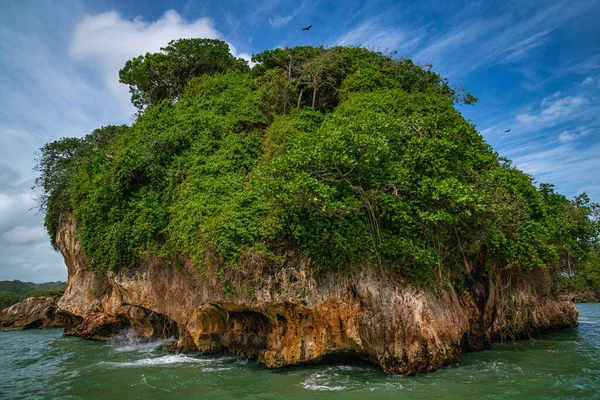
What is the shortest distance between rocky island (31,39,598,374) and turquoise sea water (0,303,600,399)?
0.72m

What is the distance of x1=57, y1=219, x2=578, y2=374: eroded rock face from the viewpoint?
32.4ft

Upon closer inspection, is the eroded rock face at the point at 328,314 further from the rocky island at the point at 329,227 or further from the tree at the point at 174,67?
the tree at the point at 174,67

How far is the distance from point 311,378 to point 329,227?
12.6 ft

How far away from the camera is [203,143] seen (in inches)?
616

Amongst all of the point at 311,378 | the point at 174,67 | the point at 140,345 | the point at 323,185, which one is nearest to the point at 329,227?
the point at 323,185

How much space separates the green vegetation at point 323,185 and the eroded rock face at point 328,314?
1.97 feet

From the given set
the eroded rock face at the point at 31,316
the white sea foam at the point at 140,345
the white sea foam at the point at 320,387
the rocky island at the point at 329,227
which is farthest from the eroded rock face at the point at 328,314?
the eroded rock face at the point at 31,316

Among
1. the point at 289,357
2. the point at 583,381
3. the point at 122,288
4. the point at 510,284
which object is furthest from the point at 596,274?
the point at 122,288

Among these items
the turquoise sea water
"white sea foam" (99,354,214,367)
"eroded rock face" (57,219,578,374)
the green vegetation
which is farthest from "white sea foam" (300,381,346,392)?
"white sea foam" (99,354,214,367)

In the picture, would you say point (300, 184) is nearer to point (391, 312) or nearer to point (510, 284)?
point (391, 312)

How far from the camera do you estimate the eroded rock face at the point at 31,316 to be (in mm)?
31438

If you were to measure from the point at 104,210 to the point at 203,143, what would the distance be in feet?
17.0

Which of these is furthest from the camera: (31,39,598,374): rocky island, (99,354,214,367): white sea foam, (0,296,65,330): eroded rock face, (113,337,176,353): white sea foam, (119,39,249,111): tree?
(0,296,65,330): eroded rock face

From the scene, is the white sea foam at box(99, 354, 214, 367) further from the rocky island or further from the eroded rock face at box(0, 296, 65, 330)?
the eroded rock face at box(0, 296, 65, 330)
